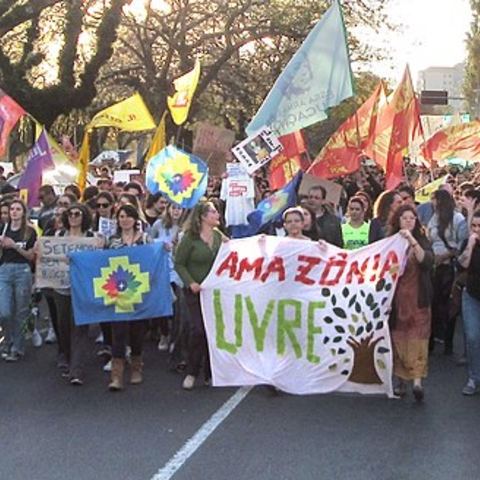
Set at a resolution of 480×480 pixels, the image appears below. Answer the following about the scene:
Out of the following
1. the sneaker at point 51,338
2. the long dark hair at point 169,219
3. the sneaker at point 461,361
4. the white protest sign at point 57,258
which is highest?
the long dark hair at point 169,219

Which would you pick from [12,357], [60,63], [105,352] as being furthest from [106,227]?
[60,63]

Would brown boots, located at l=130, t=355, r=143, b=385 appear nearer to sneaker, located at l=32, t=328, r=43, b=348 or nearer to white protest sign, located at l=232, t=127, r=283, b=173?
sneaker, located at l=32, t=328, r=43, b=348

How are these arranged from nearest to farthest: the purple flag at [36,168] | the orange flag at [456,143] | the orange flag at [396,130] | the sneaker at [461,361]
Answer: the sneaker at [461,361]
the orange flag at [396,130]
the purple flag at [36,168]
the orange flag at [456,143]

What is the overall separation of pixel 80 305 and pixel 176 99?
5889 millimetres

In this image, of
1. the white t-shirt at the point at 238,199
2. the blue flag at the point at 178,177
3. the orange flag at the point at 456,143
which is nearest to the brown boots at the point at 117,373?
the blue flag at the point at 178,177

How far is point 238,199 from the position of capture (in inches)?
421

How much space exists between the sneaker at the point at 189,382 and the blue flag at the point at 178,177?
177 centimetres

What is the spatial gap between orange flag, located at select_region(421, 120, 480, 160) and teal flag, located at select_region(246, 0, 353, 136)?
236 inches

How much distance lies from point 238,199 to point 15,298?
10.4 feet

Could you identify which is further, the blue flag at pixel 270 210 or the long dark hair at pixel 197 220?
the blue flag at pixel 270 210

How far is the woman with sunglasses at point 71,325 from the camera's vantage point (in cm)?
762

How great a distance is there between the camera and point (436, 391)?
23.8ft

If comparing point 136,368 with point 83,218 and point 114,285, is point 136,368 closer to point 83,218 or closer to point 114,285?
point 114,285

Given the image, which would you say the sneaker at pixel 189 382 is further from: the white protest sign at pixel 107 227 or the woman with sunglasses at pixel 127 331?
the white protest sign at pixel 107 227
